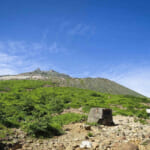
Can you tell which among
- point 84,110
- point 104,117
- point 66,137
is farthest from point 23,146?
point 84,110

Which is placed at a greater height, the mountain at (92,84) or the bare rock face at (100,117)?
the mountain at (92,84)

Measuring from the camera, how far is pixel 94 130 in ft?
28.1

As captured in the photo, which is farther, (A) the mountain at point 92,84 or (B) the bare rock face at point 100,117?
(A) the mountain at point 92,84

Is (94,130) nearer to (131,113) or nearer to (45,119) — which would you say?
(45,119)

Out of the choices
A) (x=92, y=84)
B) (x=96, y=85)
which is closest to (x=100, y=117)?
(x=96, y=85)

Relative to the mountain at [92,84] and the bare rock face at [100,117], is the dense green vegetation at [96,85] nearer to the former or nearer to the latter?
the mountain at [92,84]

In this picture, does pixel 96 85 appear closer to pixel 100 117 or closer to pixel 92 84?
pixel 92 84

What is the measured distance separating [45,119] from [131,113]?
925 cm

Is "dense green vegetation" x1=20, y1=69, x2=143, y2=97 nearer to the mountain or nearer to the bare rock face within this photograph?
the mountain

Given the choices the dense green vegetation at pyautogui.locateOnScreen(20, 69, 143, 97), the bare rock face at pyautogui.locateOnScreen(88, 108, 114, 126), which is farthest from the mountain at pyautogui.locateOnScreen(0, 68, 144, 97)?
the bare rock face at pyautogui.locateOnScreen(88, 108, 114, 126)

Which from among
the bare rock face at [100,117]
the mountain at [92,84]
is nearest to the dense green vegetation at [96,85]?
the mountain at [92,84]

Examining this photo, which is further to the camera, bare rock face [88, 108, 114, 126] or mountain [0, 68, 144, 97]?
mountain [0, 68, 144, 97]

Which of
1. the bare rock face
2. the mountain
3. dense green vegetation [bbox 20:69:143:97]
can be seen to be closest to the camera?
the bare rock face

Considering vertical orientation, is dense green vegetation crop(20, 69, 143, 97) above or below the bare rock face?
above
